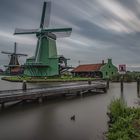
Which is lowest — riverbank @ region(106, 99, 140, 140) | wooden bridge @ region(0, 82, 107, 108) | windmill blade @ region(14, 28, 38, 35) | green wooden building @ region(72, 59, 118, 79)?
riverbank @ region(106, 99, 140, 140)

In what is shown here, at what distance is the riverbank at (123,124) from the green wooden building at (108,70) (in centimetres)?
5410

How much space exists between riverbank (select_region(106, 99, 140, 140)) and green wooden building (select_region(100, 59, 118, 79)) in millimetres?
54099

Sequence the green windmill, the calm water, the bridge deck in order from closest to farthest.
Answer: the calm water, the bridge deck, the green windmill

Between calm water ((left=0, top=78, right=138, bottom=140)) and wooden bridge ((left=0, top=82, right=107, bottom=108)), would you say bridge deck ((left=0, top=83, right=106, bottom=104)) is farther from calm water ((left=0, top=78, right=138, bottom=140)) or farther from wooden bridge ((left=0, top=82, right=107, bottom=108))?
calm water ((left=0, top=78, right=138, bottom=140))

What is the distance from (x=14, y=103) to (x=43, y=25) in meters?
41.4

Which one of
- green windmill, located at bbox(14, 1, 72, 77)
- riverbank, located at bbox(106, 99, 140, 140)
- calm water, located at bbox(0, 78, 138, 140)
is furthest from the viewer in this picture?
green windmill, located at bbox(14, 1, 72, 77)

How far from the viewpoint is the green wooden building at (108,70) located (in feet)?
221

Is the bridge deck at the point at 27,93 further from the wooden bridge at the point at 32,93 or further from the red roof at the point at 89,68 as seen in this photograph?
the red roof at the point at 89,68

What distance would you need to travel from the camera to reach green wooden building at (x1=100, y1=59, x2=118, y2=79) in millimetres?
67306

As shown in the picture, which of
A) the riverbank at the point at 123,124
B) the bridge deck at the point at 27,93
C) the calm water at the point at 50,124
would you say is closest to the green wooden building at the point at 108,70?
the bridge deck at the point at 27,93

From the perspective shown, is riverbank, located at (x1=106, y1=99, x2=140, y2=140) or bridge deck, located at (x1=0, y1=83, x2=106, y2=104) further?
bridge deck, located at (x1=0, y1=83, x2=106, y2=104)

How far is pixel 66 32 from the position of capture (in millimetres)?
58812

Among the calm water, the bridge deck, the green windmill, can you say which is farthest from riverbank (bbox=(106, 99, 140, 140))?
the green windmill

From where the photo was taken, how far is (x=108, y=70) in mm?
69938
